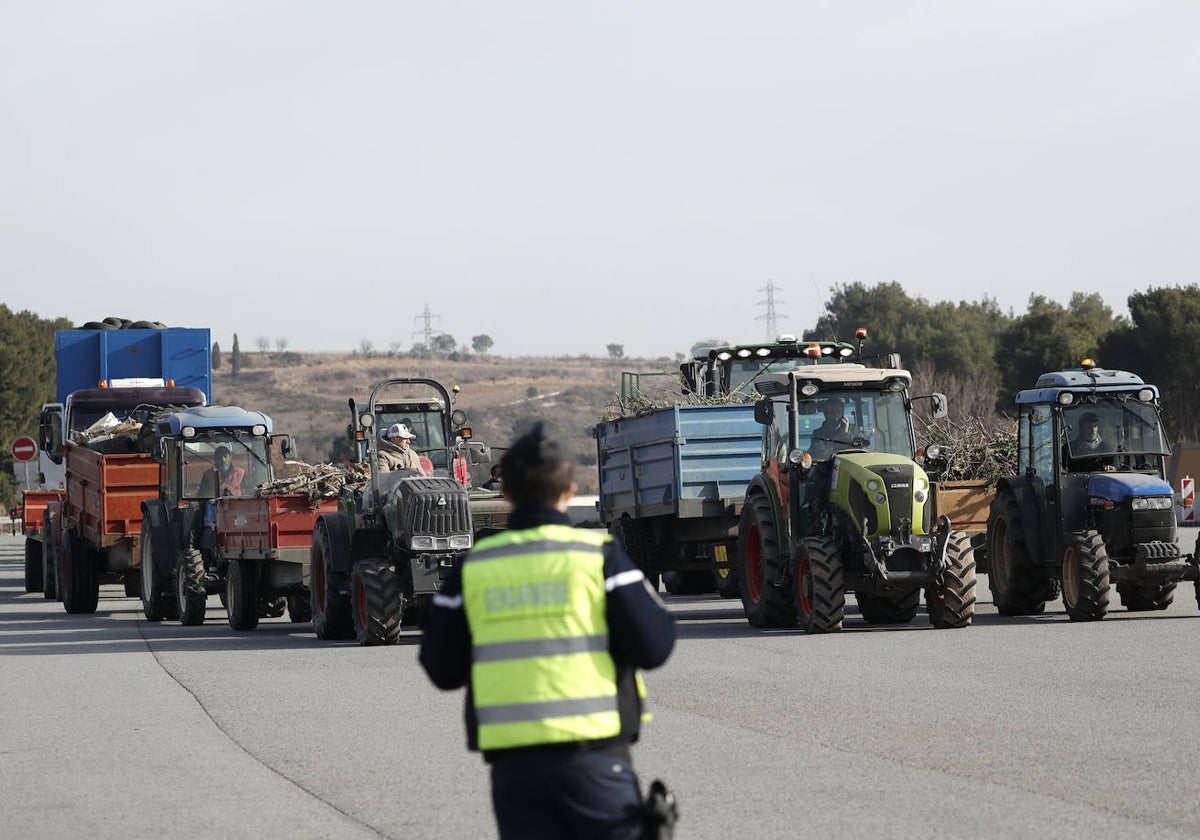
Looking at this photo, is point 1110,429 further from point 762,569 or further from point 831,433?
point 762,569

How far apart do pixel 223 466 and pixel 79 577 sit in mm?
3297

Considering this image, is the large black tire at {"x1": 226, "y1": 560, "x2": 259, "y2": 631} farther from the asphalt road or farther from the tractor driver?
the tractor driver

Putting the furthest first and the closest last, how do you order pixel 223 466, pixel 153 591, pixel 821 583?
pixel 223 466 → pixel 153 591 → pixel 821 583

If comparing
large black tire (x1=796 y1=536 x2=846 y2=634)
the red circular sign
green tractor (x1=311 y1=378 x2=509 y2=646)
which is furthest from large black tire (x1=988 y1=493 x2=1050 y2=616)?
the red circular sign

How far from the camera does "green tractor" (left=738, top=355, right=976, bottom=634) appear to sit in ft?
57.6

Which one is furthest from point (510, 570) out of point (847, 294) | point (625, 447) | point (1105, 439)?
point (847, 294)

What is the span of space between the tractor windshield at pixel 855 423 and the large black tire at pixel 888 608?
1.42 metres

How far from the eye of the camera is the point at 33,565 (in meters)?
31.4

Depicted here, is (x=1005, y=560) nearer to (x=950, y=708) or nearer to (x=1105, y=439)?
(x=1105, y=439)

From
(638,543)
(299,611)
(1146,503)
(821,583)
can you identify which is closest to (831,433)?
(821,583)

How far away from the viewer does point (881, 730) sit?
37.3ft

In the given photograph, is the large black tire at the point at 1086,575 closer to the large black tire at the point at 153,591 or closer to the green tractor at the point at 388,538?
the green tractor at the point at 388,538

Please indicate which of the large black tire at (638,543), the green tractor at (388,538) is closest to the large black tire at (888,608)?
the large black tire at (638,543)

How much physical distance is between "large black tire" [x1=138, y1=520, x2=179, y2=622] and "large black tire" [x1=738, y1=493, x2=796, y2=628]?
305 inches
